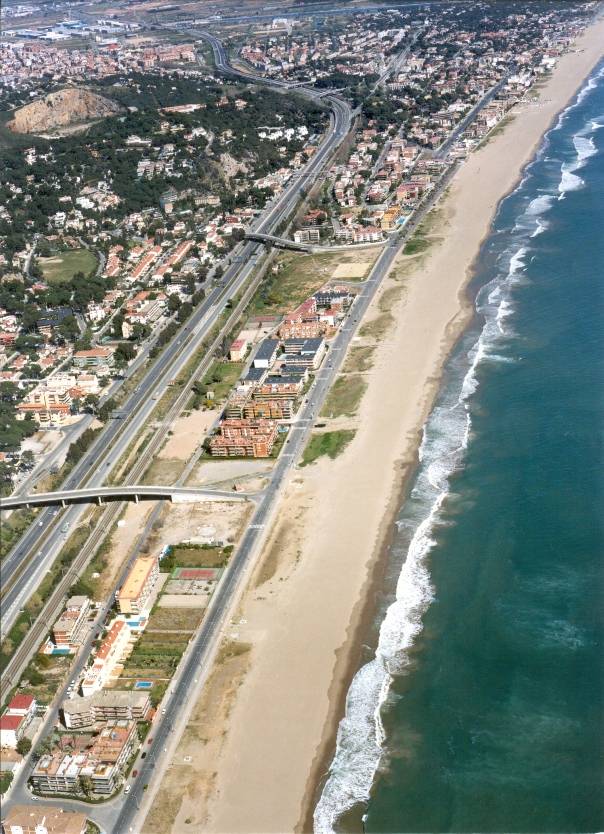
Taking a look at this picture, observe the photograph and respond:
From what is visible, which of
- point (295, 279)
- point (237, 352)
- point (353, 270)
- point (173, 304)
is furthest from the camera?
point (353, 270)

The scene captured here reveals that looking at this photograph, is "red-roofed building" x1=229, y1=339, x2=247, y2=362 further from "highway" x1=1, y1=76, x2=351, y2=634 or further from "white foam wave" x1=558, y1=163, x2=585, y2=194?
"white foam wave" x1=558, y1=163, x2=585, y2=194

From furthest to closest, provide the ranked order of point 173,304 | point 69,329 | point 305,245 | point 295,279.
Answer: point 305,245
point 295,279
point 173,304
point 69,329

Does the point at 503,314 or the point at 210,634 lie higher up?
the point at 210,634

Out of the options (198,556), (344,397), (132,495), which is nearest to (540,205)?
(344,397)

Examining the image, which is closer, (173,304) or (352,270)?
(173,304)

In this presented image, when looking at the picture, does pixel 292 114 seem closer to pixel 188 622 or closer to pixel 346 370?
pixel 346 370

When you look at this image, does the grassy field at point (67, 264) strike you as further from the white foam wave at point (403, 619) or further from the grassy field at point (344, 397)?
the white foam wave at point (403, 619)

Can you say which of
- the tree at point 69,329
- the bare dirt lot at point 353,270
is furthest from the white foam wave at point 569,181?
the tree at point 69,329

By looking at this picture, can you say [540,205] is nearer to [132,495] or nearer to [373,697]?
[132,495]
